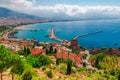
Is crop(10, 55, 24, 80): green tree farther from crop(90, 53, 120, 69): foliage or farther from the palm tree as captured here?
crop(90, 53, 120, 69): foliage

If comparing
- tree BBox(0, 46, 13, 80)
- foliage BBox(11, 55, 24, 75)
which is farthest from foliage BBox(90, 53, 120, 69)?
tree BBox(0, 46, 13, 80)

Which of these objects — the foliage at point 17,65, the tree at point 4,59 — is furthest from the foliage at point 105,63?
the tree at point 4,59

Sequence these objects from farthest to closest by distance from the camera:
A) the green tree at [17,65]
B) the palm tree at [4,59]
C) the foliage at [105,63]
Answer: the foliage at [105,63], the green tree at [17,65], the palm tree at [4,59]

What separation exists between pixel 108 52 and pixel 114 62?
45.1 feet

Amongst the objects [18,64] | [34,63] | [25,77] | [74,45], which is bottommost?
[74,45]

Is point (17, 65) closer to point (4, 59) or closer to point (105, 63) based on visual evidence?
point (4, 59)

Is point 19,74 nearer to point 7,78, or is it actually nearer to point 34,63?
point 7,78

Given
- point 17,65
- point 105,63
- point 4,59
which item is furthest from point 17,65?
point 105,63

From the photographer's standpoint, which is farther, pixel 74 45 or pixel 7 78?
pixel 74 45

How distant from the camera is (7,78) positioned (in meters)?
13.4

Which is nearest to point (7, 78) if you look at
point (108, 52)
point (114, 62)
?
point (114, 62)

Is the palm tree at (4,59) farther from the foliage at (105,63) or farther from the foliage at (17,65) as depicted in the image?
the foliage at (105,63)

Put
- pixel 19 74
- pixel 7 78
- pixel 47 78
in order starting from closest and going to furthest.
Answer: pixel 19 74
pixel 7 78
pixel 47 78

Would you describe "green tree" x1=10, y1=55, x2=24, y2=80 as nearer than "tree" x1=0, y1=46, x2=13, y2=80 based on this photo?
No
